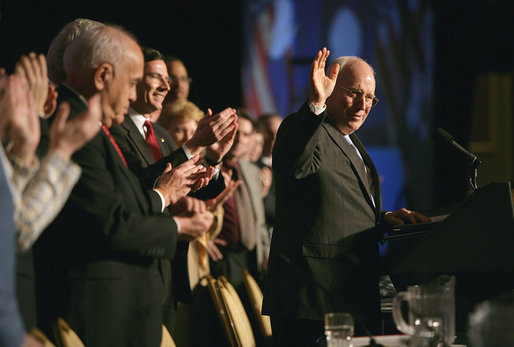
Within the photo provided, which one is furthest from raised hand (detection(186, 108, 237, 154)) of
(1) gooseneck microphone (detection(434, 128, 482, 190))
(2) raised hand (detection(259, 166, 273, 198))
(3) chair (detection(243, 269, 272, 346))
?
(2) raised hand (detection(259, 166, 273, 198))

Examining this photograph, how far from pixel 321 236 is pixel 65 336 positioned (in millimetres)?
1100

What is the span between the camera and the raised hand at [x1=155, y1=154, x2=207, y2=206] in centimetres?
214

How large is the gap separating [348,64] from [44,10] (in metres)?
3.49

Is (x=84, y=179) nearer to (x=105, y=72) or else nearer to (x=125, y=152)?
(x=105, y=72)

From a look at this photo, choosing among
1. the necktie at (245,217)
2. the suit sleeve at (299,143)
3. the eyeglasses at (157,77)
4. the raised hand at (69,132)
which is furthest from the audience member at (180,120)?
the raised hand at (69,132)

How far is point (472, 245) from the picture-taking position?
2148 millimetres

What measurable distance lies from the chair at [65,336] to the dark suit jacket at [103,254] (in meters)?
0.08

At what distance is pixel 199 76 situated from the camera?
20.6 ft

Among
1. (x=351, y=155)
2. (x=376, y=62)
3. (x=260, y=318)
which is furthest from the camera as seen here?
(x=376, y=62)

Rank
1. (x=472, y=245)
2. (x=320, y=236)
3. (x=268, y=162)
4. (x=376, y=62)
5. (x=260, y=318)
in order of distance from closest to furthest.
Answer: (x=472, y=245), (x=320, y=236), (x=260, y=318), (x=268, y=162), (x=376, y=62)

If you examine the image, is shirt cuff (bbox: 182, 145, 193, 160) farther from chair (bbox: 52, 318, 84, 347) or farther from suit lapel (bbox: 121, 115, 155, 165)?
chair (bbox: 52, 318, 84, 347)

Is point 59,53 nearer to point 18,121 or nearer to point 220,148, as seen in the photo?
point 220,148

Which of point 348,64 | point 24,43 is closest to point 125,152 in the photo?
point 348,64

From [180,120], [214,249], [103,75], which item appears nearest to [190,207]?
[103,75]
